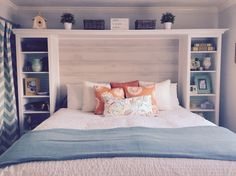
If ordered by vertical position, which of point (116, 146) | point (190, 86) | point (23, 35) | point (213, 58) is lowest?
point (116, 146)

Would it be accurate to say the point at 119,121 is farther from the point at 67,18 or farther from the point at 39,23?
the point at 39,23

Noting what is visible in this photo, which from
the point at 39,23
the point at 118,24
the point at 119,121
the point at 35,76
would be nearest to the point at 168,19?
the point at 118,24

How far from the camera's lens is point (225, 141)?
1774 mm

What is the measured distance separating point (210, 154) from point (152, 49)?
2.26 m

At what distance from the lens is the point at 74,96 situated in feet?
10.9

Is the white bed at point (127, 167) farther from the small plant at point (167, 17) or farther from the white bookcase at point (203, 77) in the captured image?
the small plant at point (167, 17)

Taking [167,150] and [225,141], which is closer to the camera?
[167,150]

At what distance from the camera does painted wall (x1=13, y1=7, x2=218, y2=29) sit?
3562mm

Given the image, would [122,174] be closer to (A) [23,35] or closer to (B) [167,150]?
(B) [167,150]

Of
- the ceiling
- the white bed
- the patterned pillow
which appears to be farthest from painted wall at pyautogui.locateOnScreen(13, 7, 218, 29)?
the white bed

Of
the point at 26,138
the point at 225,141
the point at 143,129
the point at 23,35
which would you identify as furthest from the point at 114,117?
the point at 23,35

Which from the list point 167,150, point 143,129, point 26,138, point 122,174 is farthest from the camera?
point 143,129

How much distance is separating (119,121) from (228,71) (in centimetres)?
173

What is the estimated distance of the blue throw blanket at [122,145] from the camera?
1561 millimetres
